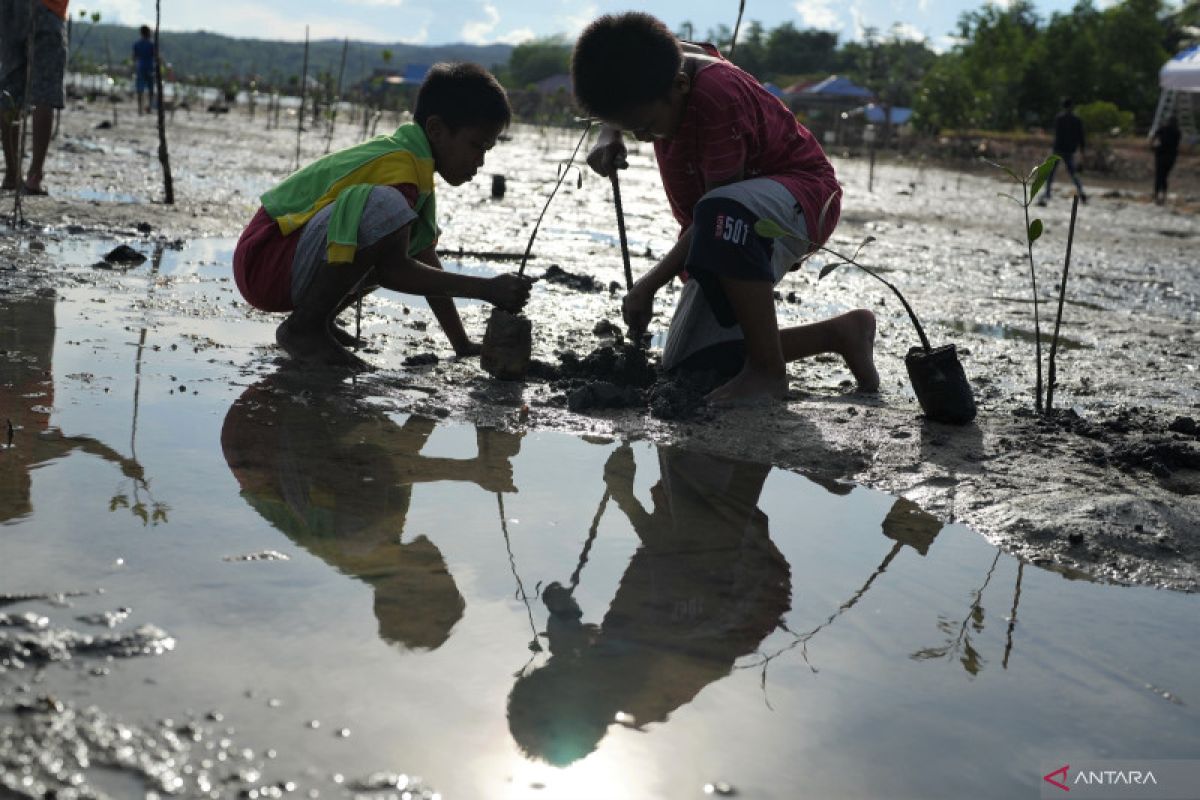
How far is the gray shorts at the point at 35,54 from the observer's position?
5980 millimetres

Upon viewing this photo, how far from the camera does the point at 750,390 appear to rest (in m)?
3.28

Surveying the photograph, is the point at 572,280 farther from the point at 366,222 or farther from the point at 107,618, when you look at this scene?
the point at 107,618

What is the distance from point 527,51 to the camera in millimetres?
115062

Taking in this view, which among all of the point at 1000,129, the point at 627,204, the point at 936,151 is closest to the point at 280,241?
the point at 627,204

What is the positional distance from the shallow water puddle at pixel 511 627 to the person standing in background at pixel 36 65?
12.9ft

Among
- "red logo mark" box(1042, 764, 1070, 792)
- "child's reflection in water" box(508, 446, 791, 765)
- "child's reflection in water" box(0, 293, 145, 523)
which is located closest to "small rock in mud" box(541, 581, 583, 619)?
"child's reflection in water" box(508, 446, 791, 765)

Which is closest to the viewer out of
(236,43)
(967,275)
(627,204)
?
(967,275)

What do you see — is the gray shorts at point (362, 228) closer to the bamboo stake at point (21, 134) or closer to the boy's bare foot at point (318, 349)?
the boy's bare foot at point (318, 349)

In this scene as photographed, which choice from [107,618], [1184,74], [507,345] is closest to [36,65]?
[507,345]

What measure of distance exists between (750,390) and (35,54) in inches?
192

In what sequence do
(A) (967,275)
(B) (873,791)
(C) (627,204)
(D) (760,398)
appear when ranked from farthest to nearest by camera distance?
1. (C) (627,204)
2. (A) (967,275)
3. (D) (760,398)
4. (B) (873,791)

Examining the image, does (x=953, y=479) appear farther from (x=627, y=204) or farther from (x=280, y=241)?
(x=627, y=204)

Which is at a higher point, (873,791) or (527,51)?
(527,51)

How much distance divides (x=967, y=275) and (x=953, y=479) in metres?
4.53
